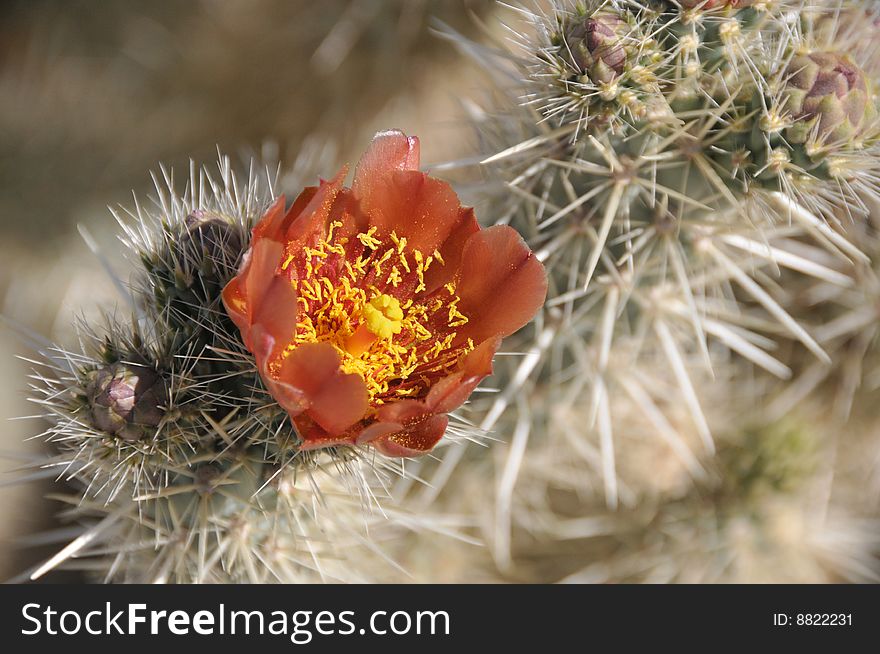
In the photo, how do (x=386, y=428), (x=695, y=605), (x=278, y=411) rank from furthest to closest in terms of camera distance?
1. (x=695, y=605)
2. (x=278, y=411)
3. (x=386, y=428)

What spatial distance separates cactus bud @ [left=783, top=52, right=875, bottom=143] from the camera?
1.61 meters

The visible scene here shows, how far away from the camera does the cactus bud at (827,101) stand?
5.29ft

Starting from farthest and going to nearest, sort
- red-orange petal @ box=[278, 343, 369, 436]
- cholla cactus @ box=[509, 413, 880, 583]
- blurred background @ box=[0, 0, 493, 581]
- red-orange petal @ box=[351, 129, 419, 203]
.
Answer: blurred background @ box=[0, 0, 493, 581] < cholla cactus @ box=[509, 413, 880, 583] < red-orange petal @ box=[351, 129, 419, 203] < red-orange petal @ box=[278, 343, 369, 436]

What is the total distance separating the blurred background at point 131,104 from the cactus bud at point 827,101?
126cm

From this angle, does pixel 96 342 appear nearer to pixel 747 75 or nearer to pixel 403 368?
pixel 403 368

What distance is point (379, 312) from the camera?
1.61 meters

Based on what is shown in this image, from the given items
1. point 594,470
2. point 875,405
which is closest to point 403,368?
point 594,470

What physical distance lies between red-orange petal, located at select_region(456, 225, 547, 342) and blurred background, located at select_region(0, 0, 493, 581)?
1318 mm

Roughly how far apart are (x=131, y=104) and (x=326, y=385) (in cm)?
195

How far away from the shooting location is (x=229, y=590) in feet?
5.85

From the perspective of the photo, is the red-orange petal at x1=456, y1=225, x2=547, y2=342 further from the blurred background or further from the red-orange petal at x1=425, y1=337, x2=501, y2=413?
the blurred background

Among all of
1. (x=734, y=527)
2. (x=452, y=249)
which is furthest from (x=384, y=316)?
(x=734, y=527)

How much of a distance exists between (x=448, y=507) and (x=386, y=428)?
4.21 feet

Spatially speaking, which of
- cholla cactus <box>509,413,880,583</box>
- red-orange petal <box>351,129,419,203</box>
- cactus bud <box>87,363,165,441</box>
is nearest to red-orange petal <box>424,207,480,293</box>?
red-orange petal <box>351,129,419,203</box>
